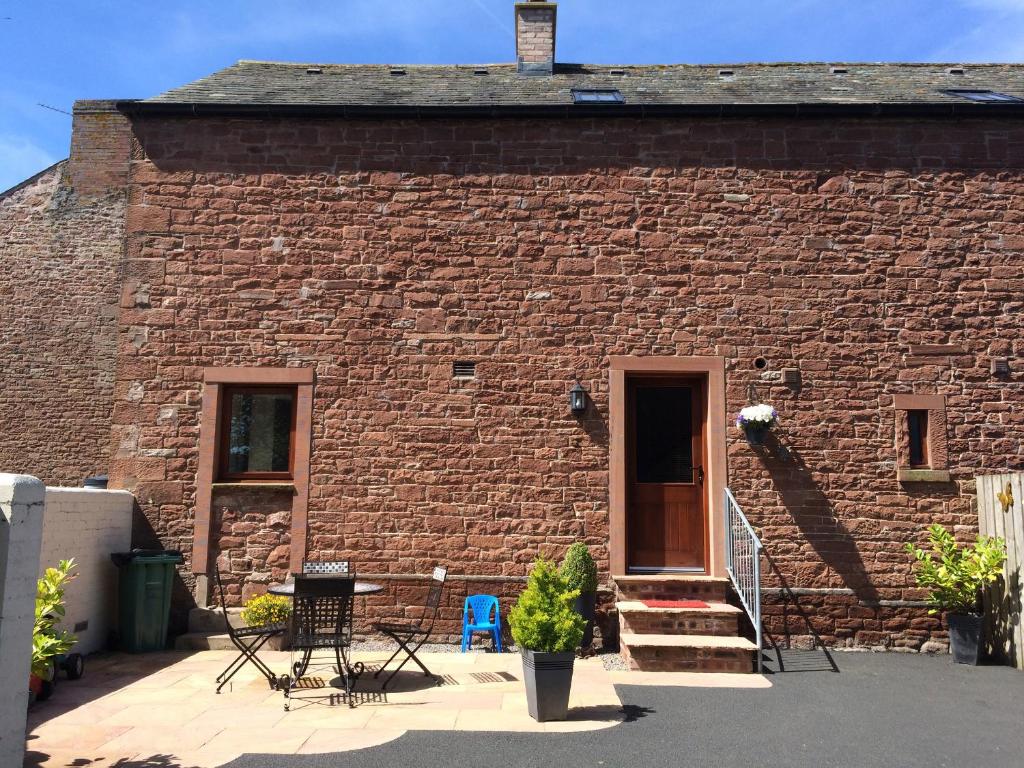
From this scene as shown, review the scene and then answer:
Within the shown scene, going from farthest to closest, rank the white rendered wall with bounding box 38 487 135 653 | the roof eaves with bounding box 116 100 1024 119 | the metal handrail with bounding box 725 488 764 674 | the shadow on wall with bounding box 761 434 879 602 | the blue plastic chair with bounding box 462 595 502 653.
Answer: the roof eaves with bounding box 116 100 1024 119, the shadow on wall with bounding box 761 434 879 602, the blue plastic chair with bounding box 462 595 502 653, the metal handrail with bounding box 725 488 764 674, the white rendered wall with bounding box 38 487 135 653

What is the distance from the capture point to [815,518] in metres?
7.98

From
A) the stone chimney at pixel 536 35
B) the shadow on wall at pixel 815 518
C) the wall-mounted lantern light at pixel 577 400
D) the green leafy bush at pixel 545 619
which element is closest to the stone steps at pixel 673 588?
the shadow on wall at pixel 815 518

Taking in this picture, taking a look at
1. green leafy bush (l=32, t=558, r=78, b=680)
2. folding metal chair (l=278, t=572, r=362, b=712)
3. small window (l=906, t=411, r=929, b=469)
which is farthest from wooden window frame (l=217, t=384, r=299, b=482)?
small window (l=906, t=411, r=929, b=469)

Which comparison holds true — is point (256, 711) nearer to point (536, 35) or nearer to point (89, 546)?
point (89, 546)

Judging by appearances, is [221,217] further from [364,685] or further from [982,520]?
[982,520]

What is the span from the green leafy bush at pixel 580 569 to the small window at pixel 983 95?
21.6 feet

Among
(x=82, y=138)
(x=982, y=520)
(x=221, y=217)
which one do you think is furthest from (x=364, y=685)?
(x=82, y=138)

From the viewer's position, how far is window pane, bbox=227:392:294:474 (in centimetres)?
839

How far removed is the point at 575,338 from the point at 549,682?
3892 mm

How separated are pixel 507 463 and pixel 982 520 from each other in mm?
4691

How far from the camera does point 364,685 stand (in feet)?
20.7

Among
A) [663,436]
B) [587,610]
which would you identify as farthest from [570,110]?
[587,610]

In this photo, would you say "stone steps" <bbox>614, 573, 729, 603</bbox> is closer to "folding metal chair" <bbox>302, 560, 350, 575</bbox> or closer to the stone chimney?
"folding metal chair" <bbox>302, 560, 350, 575</bbox>

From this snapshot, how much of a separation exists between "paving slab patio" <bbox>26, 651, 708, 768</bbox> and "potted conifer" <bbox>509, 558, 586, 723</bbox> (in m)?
0.14
